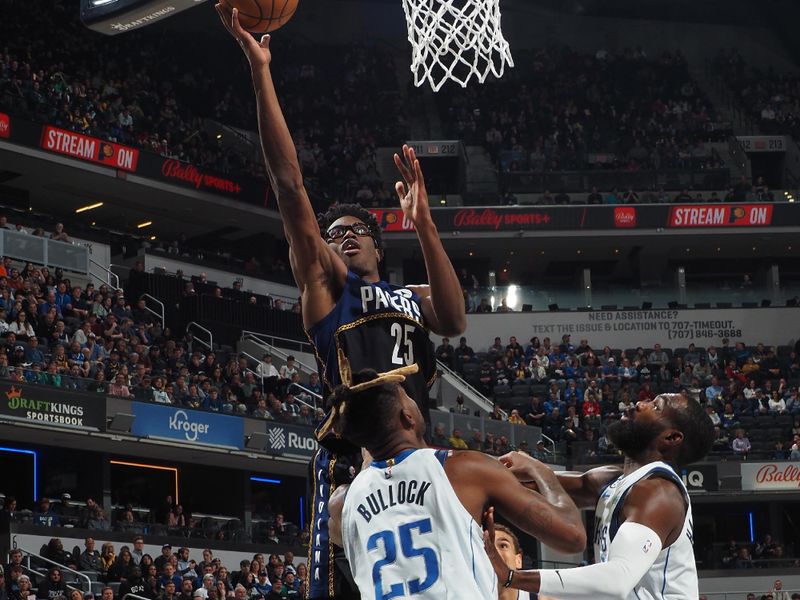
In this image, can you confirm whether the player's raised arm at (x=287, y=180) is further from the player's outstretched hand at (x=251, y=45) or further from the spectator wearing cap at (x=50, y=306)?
the spectator wearing cap at (x=50, y=306)

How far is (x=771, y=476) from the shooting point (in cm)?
2925

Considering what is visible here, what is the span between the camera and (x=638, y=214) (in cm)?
3703

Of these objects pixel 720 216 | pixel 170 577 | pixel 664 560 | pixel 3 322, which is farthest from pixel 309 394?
pixel 664 560

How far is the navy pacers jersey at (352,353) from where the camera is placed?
507 centimetres

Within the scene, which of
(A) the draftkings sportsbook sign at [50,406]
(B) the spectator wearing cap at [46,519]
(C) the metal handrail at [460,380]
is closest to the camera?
(B) the spectator wearing cap at [46,519]

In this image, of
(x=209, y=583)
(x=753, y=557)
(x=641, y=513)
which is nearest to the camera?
(x=641, y=513)

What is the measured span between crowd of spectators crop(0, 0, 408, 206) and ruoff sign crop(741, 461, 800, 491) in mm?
12999

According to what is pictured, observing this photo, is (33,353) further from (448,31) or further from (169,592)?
(448,31)

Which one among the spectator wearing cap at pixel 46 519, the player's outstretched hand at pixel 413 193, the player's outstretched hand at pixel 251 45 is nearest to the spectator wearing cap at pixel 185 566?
the spectator wearing cap at pixel 46 519

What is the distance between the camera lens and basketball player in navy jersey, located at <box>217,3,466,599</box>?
507cm

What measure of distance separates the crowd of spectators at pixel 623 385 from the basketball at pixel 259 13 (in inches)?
850

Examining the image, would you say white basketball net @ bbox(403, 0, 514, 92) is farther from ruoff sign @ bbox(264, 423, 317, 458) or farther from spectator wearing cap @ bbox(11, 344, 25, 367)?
ruoff sign @ bbox(264, 423, 317, 458)

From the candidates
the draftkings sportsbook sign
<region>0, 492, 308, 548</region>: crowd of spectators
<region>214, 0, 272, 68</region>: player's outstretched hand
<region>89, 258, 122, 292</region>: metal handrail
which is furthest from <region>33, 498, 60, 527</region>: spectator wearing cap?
<region>214, 0, 272, 68</region>: player's outstretched hand

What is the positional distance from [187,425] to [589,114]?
22163mm
